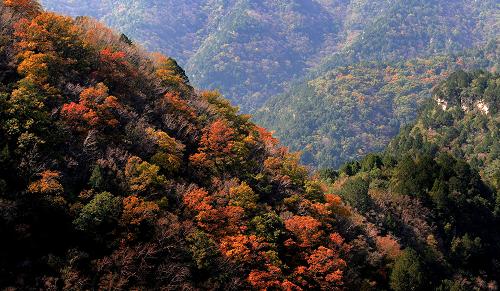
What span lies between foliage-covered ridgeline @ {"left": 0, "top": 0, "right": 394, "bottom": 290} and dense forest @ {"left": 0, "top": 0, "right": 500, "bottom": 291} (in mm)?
143

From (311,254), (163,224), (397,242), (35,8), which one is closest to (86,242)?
(163,224)

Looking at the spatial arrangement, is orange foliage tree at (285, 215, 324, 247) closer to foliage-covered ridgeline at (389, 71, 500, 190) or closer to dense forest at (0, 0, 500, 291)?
dense forest at (0, 0, 500, 291)

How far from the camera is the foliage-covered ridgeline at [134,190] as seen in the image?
119 feet

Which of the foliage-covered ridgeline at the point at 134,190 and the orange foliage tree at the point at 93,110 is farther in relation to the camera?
the orange foliage tree at the point at 93,110

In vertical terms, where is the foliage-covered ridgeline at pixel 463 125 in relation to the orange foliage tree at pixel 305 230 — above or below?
above

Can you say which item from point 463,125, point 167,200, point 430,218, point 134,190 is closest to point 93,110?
point 134,190

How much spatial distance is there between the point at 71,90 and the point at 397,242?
4180cm

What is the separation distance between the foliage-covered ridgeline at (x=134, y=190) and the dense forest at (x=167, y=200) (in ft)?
0.47

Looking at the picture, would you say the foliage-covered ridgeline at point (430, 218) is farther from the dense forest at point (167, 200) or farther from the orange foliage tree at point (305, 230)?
the orange foliage tree at point (305, 230)

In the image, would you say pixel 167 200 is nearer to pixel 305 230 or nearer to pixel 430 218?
pixel 305 230

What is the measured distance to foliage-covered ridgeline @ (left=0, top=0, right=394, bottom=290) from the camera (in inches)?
1422

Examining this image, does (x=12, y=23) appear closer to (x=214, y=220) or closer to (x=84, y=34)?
(x=84, y=34)

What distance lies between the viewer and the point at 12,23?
172ft

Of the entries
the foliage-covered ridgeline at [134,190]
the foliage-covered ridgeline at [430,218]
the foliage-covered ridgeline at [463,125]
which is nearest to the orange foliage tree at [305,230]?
the foliage-covered ridgeline at [134,190]
